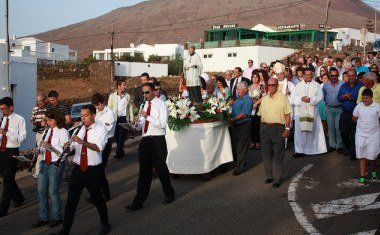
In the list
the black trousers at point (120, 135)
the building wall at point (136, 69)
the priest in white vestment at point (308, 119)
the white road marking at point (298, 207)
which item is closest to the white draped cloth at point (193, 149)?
the white road marking at point (298, 207)

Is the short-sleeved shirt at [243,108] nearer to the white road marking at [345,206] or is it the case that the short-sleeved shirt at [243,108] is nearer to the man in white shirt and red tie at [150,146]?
the man in white shirt and red tie at [150,146]

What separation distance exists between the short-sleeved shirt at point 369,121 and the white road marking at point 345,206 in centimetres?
130

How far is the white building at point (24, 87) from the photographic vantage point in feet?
66.1

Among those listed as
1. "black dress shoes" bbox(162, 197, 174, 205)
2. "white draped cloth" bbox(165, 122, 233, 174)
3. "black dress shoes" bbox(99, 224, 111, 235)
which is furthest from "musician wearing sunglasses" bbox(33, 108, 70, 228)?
"white draped cloth" bbox(165, 122, 233, 174)

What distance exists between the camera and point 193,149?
987 cm

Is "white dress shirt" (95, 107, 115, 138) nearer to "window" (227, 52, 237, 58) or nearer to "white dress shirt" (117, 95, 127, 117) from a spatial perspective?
"white dress shirt" (117, 95, 127, 117)

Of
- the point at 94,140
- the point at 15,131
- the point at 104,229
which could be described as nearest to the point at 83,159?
the point at 94,140

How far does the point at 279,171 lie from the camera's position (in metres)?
9.45

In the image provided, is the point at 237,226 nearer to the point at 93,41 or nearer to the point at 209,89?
Result: the point at 209,89

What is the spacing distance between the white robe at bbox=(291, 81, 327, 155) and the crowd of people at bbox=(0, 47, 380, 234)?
2 centimetres

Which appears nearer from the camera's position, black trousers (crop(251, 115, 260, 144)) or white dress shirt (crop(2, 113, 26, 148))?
white dress shirt (crop(2, 113, 26, 148))

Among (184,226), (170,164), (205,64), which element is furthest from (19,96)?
(205,64)

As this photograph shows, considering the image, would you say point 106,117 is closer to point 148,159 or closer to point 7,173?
point 148,159

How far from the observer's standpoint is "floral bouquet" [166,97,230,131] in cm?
977
